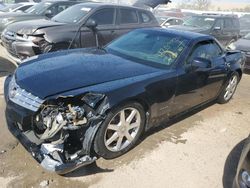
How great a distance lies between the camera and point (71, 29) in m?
6.95

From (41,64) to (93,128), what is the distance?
128 centimetres

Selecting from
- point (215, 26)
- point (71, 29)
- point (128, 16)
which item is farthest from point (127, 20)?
point (215, 26)

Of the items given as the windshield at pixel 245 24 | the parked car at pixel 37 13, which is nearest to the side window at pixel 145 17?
the parked car at pixel 37 13

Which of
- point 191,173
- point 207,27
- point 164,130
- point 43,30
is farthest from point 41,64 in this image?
point 207,27

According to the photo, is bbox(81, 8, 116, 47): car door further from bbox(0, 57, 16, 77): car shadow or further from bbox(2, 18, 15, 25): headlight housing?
bbox(2, 18, 15, 25): headlight housing

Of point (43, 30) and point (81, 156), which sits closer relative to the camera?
point (81, 156)

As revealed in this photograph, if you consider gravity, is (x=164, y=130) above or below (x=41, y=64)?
below

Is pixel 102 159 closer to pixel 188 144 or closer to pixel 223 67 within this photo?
pixel 188 144

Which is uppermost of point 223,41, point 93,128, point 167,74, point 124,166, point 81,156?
point 167,74

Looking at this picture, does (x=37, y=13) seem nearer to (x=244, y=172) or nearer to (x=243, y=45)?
(x=243, y=45)

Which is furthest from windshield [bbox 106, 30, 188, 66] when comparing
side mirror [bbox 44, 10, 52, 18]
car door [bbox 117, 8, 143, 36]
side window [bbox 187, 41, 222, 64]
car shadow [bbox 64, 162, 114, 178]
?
side mirror [bbox 44, 10, 52, 18]

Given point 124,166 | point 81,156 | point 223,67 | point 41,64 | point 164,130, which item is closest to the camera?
point 81,156

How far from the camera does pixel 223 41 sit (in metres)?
12.1

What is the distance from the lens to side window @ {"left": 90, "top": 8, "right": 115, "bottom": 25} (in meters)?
7.48
